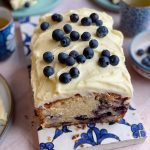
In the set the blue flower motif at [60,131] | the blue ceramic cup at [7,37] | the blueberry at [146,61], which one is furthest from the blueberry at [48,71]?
the blueberry at [146,61]

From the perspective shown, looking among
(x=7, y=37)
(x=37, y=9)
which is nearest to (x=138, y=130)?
(x=7, y=37)

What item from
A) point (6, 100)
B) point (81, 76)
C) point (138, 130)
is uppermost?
point (81, 76)

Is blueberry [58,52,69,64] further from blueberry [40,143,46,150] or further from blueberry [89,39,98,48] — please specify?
blueberry [40,143,46,150]

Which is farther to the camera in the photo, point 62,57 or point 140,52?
point 140,52

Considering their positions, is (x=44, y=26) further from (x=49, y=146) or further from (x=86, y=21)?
(x=49, y=146)

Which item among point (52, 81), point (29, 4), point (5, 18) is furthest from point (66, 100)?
point (29, 4)
